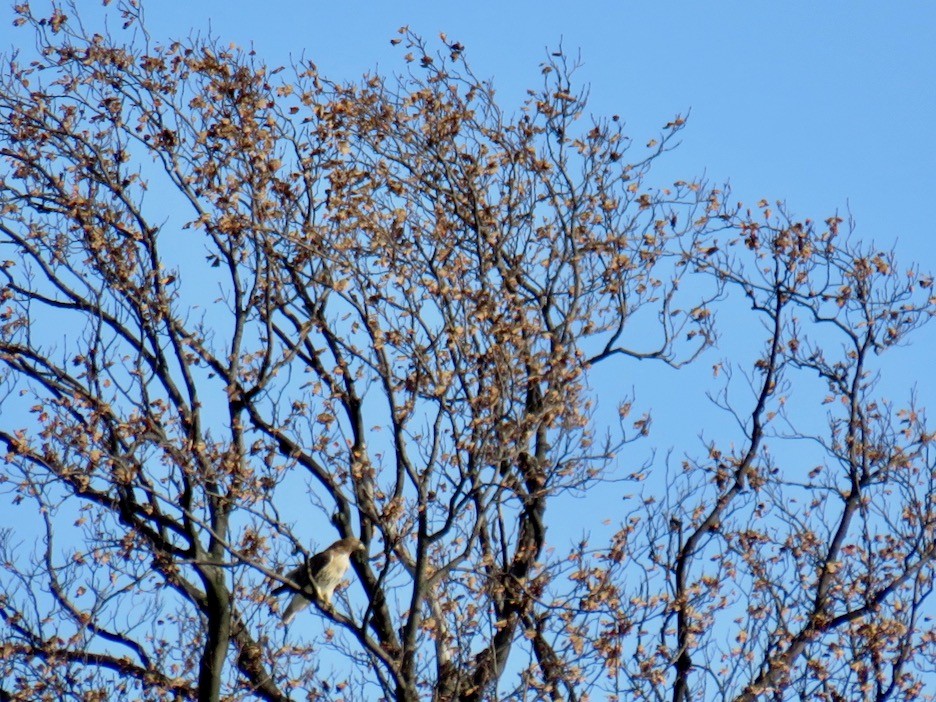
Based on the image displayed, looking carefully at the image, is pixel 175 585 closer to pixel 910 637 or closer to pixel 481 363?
pixel 481 363

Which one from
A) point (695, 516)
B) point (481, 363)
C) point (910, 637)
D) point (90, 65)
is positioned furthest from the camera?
point (90, 65)

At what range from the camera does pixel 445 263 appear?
15.7m

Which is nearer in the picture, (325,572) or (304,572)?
(304,572)

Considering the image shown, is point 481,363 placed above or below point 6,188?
below

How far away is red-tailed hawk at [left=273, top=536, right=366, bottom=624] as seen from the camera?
50.7ft

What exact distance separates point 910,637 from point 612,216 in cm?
507

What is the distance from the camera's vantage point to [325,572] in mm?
15734

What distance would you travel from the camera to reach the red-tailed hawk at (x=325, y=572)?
15.5 metres

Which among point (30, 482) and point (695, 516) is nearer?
point (30, 482)

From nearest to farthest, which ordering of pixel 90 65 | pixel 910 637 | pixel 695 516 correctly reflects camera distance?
pixel 910 637 → pixel 695 516 → pixel 90 65

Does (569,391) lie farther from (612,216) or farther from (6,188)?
(6,188)

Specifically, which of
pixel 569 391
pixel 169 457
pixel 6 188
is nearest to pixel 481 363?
pixel 569 391

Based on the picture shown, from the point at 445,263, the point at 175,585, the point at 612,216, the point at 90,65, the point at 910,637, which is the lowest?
the point at 910,637

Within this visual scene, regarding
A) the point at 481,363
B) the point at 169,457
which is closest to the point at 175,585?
the point at 169,457
